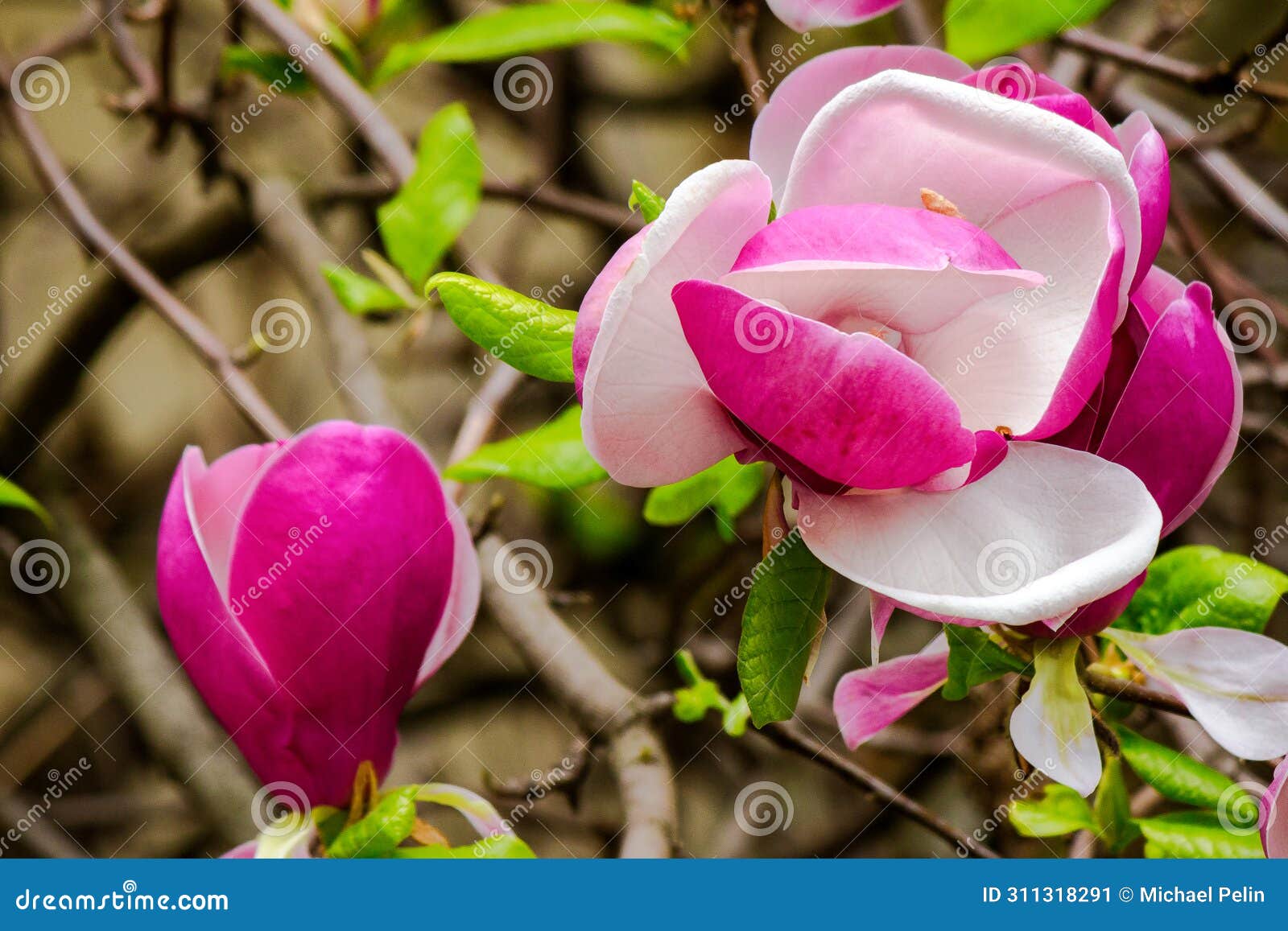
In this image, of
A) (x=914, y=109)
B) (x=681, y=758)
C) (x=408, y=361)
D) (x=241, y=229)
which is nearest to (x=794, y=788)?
(x=681, y=758)

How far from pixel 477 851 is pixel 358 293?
1.09 feet

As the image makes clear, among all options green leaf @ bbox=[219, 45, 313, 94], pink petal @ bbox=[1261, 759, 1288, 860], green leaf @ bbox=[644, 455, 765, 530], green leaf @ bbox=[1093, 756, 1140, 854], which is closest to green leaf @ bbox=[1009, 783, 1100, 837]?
green leaf @ bbox=[1093, 756, 1140, 854]

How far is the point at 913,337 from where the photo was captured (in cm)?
37

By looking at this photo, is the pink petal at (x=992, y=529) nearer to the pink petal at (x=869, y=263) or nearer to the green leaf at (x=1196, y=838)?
the pink petal at (x=869, y=263)

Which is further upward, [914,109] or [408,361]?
[914,109]

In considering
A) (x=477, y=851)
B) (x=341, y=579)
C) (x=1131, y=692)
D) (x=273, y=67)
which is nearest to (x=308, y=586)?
(x=341, y=579)

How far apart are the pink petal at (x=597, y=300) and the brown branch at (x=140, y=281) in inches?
14.6

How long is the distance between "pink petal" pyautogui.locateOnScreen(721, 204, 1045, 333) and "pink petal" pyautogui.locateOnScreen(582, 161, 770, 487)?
15 millimetres

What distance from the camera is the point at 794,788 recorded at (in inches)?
42.4

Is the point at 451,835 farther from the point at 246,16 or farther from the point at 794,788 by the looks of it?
the point at 246,16

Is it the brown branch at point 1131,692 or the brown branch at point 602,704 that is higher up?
the brown branch at point 602,704

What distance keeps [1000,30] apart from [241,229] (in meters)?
0.62

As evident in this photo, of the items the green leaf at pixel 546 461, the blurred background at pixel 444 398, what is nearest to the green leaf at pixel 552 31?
the blurred background at pixel 444 398

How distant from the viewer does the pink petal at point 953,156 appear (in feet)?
1.11
